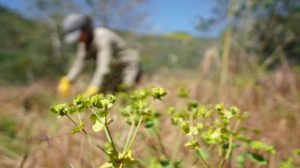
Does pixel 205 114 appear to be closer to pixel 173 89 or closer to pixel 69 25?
pixel 173 89

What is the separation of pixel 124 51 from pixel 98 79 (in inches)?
33.9

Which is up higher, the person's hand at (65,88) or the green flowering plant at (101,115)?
the person's hand at (65,88)

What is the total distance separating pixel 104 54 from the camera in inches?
172

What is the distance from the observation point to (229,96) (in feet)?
9.91

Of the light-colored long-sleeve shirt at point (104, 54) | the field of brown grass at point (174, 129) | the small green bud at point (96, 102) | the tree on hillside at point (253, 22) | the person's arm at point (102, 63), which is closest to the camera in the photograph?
the small green bud at point (96, 102)

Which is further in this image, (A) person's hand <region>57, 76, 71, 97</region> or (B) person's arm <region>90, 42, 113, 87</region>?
(A) person's hand <region>57, 76, 71, 97</region>

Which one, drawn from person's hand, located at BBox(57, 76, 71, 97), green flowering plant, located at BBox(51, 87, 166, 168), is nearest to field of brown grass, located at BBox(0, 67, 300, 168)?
green flowering plant, located at BBox(51, 87, 166, 168)

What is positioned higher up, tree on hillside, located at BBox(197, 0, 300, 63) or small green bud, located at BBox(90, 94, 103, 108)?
tree on hillside, located at BBox(197, 0, 300, 63)

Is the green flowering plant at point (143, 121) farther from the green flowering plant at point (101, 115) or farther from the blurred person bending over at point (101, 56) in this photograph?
the blurred person bending over at point (101, 56)

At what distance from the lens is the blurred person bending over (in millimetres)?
4281

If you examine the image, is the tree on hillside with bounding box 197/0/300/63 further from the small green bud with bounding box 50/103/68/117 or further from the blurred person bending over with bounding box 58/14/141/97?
the small green bud with bounding box 50/103/68/117

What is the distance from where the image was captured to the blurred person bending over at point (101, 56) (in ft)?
14.0

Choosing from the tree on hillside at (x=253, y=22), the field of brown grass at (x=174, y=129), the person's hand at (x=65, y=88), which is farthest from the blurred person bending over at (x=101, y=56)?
the tree on hillside at (x=253, y=22)

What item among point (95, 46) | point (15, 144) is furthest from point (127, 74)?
point (15, 144)
